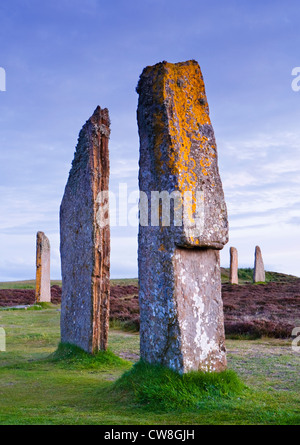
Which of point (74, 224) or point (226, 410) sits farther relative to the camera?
point (74, 224)

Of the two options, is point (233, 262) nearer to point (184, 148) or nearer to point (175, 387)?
point (184, 148)

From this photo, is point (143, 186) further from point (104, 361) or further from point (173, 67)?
point (104, 361)

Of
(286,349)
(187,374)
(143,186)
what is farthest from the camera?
(286,349)

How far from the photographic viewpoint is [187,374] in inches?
246

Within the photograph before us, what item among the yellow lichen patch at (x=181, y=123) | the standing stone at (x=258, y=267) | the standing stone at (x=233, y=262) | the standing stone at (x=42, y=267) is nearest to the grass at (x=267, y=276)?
the standing stone at (x=258, y=267)

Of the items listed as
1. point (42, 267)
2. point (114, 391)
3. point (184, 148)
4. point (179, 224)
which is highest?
point (184, 148)

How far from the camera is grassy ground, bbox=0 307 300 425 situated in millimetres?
5469

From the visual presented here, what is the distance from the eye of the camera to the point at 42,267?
2461 centimetres

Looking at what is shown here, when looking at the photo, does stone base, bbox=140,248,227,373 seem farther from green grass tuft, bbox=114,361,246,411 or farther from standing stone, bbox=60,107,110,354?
standing stone, bbox=60,107,110,354

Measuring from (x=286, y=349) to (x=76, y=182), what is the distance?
628 centimetres

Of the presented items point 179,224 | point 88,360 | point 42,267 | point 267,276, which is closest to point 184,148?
point 179,224

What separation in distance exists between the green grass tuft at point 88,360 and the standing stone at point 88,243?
13 cm

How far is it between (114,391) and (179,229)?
2467 mm
